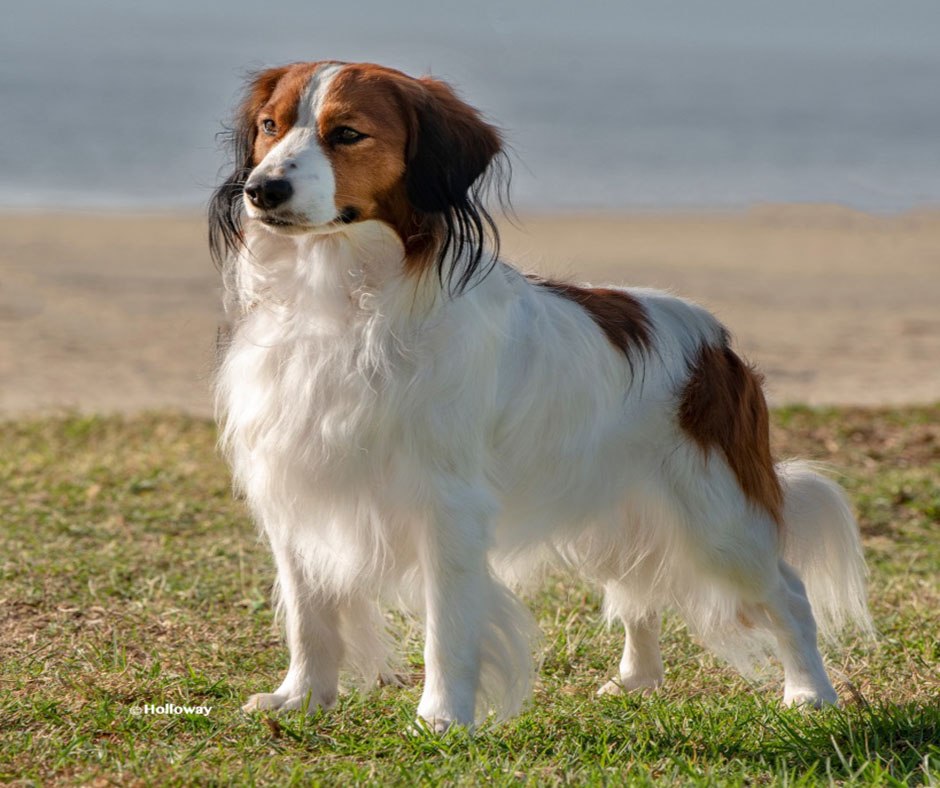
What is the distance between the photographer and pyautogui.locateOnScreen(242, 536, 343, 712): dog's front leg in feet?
12.9

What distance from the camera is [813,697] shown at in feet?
13.5

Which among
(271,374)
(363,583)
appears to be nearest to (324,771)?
(363,583)

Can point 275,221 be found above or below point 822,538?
above

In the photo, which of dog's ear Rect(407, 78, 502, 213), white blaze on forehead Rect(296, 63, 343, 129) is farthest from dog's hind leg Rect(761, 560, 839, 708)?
white blaze on forehead Rect(296, 63, 343, 129)

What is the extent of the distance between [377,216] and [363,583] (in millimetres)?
1036

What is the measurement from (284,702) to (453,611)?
65cm

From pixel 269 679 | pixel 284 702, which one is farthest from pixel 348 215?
pixel 269 679

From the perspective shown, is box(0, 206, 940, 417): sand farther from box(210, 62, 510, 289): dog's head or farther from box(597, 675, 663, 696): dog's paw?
box(597, 675, 663, 696): dog's paw

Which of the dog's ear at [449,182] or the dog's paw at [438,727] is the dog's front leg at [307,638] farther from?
the dog's ear at [449,182]

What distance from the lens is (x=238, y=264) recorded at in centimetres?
371

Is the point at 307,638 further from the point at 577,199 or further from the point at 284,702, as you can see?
the point at 577,199

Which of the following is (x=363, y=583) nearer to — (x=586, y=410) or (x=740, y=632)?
(x=586, y=410)

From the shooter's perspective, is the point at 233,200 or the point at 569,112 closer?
the point at 233,200

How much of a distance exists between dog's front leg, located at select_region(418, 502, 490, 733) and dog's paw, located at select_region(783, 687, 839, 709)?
1.06 meters
